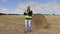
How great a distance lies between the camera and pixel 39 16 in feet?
61.5

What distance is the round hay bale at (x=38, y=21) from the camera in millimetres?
18306

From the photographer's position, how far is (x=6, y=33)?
49.3 feet

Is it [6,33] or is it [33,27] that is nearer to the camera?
[6,33]

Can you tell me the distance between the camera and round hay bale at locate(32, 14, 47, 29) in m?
18.3

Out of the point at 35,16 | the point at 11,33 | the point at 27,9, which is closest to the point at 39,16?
the point at 35,16

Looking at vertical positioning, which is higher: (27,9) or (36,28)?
(27,9)

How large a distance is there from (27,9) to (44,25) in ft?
9.68

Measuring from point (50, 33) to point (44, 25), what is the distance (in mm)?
3339

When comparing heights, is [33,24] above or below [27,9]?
below

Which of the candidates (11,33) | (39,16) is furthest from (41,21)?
(11,33)

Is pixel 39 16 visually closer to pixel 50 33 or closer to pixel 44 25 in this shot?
pixel 44 25

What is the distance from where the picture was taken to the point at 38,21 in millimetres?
18656

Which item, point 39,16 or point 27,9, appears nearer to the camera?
point 27,9

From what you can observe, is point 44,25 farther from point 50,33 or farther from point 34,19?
point 50,33
